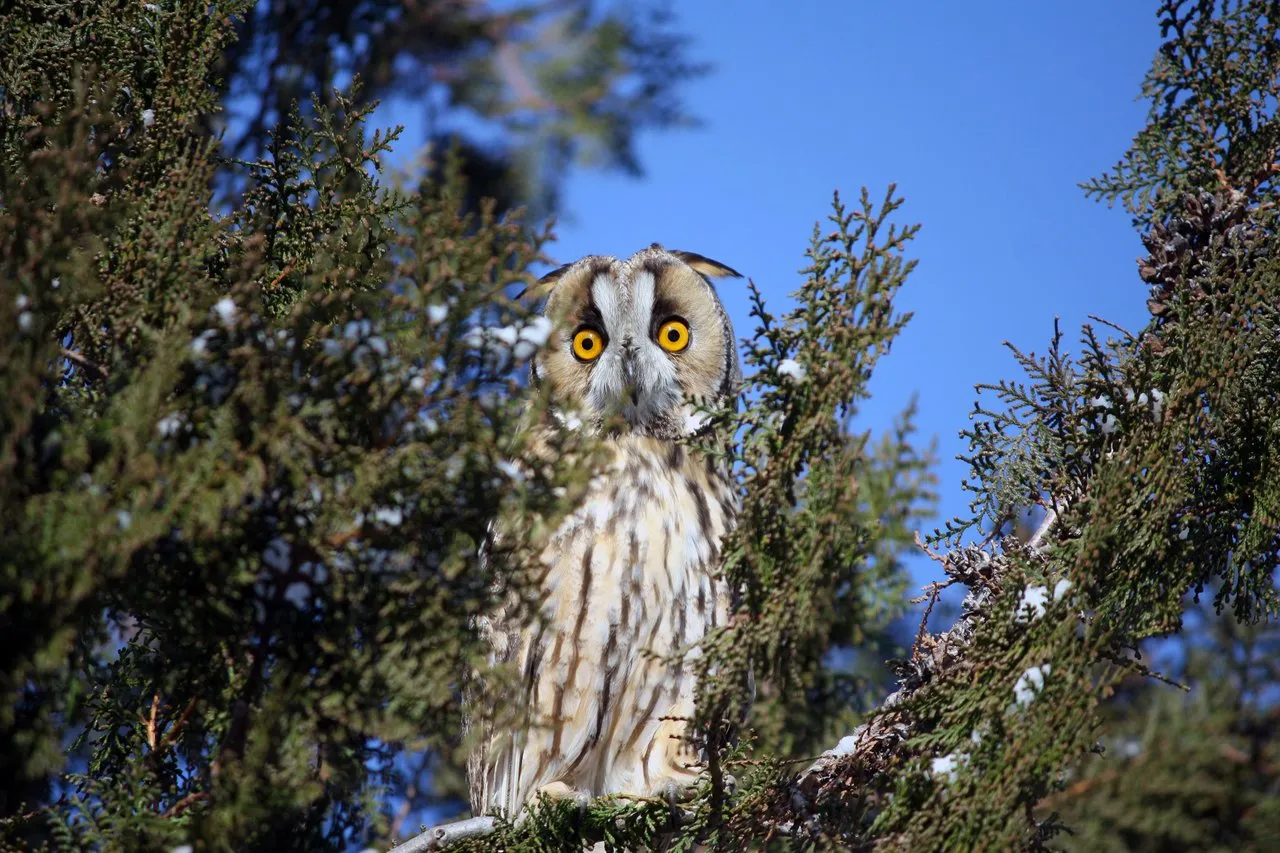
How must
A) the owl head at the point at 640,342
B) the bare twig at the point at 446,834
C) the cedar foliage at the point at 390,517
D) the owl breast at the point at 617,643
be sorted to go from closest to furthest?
1. the cedar foliage at the point at 390,517
2. the bare twig at the point at 446,834
3. the owl breast at the point at 617,643
4. the owl head at the point at 640,342

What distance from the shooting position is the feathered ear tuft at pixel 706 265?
2973 millimetres

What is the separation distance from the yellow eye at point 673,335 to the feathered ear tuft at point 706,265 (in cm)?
30

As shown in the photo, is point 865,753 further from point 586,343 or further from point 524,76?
point 524,76

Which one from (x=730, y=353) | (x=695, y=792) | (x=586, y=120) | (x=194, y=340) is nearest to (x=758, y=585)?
(x=695, y=792)

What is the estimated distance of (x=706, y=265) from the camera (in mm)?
2990

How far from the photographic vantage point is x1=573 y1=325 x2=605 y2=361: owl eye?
8.83 ft

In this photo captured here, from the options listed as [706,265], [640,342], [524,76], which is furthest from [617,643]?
[524,76]

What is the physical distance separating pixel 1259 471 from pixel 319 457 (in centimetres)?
165

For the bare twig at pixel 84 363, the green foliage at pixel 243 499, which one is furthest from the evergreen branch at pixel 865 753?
the bare twig at pixel 84 363

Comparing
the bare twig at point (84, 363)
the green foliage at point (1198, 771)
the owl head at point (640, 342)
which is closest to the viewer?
the green foliage at point (1198, 771)

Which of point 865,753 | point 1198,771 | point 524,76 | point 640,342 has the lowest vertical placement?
Result: point 1198,771

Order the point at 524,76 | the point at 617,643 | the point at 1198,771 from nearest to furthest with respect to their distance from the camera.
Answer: the point at 1198,771 < the point at 617,643 < the point at 524,76

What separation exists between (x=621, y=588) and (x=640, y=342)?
67 centimetres

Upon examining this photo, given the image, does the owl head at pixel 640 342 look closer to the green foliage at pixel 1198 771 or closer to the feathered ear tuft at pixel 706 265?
the feathered ear tuft at pixel 706 265
